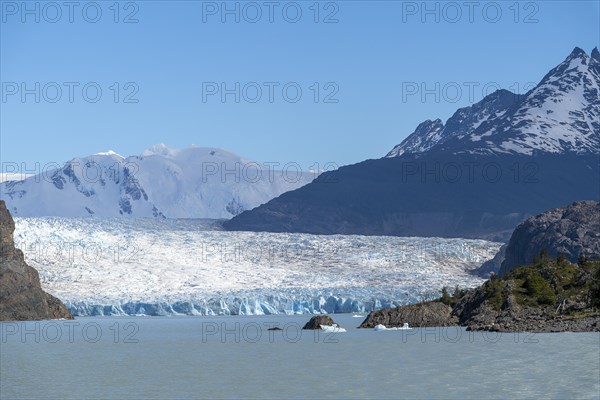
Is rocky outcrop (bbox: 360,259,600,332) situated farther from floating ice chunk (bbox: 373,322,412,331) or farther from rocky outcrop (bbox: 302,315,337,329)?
rocky outcrop (bbox: 302,315,337,329)

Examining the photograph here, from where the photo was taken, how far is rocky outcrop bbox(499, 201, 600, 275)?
A: 357ft

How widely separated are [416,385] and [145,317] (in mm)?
53463

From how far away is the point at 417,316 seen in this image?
64.8m

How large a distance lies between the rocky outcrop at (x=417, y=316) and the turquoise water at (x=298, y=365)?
6.19 ft

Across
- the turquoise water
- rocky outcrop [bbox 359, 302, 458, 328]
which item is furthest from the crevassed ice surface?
rocky outcrop [bbox 359, 302, 458, 328]

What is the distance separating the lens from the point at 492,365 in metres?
40.5

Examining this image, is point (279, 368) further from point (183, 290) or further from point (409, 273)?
point (409, 273)

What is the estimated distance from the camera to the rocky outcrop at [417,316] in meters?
64.5

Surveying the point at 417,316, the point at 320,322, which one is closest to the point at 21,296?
the point at 320,322

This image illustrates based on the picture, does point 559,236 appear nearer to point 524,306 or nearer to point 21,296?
point 524,306

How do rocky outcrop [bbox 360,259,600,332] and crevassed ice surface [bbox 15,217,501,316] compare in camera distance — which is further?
crevassed ice surface [bbox 15,217,501,316]

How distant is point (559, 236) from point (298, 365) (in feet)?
238

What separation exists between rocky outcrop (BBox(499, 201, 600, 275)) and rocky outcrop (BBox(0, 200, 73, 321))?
46377 mm

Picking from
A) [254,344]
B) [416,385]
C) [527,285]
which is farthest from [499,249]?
[416,385]
